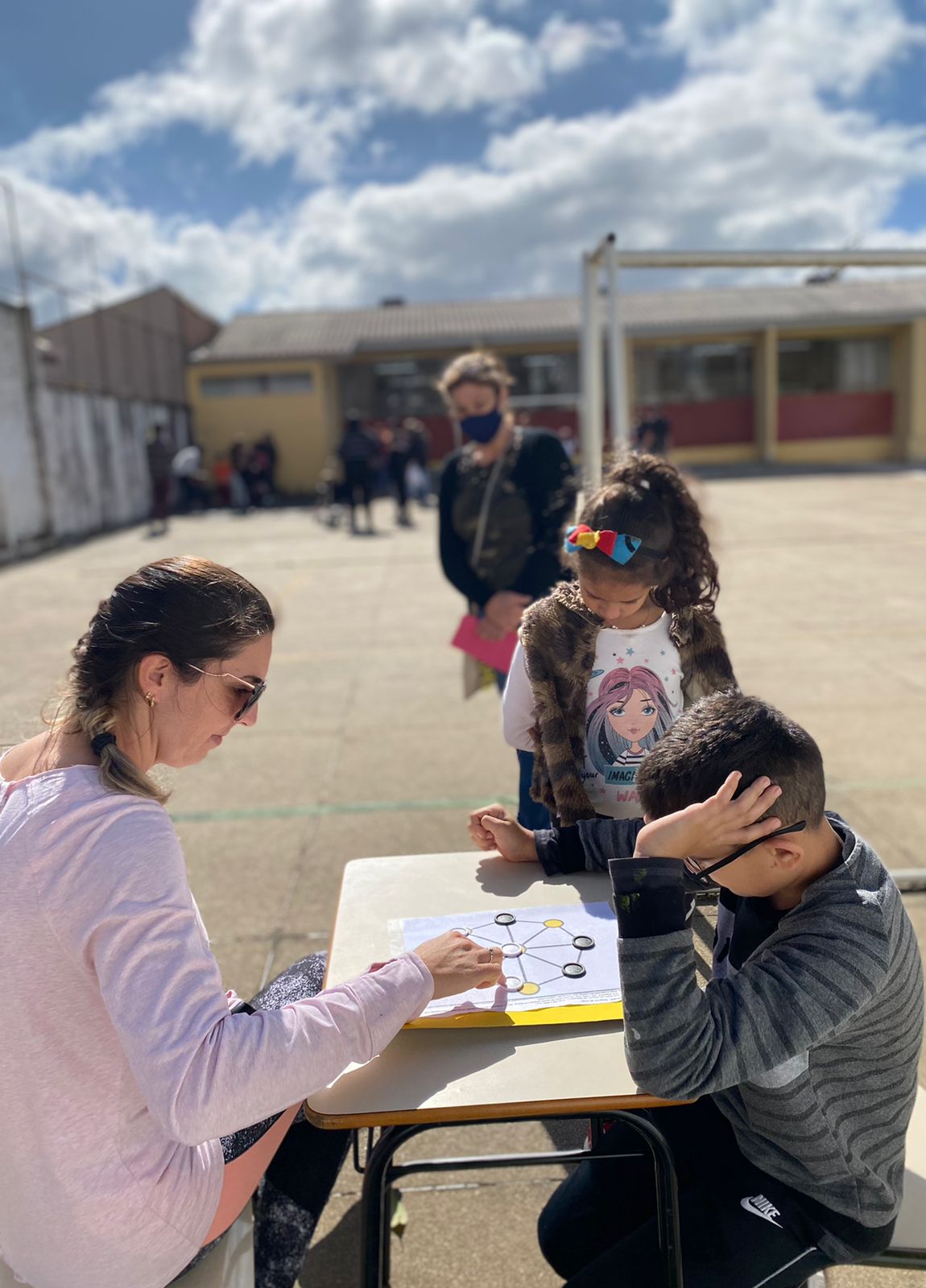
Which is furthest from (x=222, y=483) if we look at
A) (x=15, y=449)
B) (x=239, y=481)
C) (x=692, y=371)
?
(x=692, y=371)

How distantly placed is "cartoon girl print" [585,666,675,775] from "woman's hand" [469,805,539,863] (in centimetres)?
30

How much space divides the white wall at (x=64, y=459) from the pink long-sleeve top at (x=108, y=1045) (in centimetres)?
1410

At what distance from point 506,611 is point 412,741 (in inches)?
86.6

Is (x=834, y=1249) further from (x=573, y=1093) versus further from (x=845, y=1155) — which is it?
(x=573, y=1093)

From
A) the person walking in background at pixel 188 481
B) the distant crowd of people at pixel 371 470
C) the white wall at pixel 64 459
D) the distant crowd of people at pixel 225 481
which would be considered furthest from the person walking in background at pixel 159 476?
the person walking in background at pixel 188 481

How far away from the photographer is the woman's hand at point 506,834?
1991mm

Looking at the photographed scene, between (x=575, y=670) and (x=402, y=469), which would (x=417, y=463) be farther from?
(x=575, y=670)

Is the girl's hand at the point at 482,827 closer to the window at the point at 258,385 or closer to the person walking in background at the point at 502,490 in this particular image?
the person walking in background at the point at 502,490

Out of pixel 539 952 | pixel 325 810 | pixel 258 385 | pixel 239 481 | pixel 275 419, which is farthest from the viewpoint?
pixel 258 385

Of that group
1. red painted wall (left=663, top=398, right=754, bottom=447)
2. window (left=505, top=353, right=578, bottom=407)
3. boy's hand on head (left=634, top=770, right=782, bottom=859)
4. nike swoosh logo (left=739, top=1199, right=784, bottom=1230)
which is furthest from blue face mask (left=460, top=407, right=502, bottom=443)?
red painted wall (left=663, top=398, right=754, bottom=447)

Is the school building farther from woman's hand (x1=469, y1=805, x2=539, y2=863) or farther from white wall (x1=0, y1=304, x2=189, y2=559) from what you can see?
woman's hand (x1=469, y1=805, x2=539, y2=863)

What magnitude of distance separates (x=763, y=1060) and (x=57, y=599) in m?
10.2

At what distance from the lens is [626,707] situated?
2.21 metres

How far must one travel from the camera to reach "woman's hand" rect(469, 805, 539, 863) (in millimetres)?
1991
